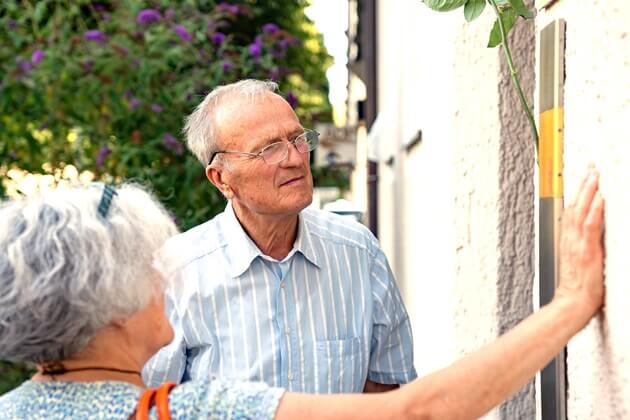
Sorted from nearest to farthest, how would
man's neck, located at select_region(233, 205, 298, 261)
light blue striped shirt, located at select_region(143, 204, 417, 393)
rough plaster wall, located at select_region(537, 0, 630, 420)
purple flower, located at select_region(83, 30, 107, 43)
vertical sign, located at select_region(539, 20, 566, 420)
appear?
rough plaster wall, located at select_region(537, 0, 630, 420) → vertical sign, located at select_region(539, 20, 566, 420) → light blue striped shirt, located at select_region(143, 204, 417, 393) → man's neck, located at select_region(233, 205, 298, 261) → purple flower, located at select_region(83, 30, 107, 43)

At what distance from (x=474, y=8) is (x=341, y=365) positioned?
1.08 meters

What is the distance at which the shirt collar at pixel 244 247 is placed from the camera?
2828mm

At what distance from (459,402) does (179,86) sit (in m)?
4.66

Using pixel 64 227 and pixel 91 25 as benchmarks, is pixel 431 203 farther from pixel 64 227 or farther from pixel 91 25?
pixel 91 25

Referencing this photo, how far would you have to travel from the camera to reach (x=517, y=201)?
104 inches

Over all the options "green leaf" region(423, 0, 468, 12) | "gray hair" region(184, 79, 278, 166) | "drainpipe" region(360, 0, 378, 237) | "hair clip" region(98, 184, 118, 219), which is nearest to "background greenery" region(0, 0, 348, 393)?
"drainpipe" region(360, 0, 378, 237)

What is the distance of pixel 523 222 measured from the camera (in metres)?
2.62

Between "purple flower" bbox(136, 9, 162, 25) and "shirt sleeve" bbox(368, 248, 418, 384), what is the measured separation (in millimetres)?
3762

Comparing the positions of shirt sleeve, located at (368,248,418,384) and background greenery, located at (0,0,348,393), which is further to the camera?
background greenery, located at (0,0,348,393)

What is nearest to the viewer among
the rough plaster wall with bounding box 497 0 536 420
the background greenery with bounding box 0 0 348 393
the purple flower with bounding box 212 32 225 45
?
the rough plaster wall with bounding box 497 0 536 420

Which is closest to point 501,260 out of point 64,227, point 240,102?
point 240,102

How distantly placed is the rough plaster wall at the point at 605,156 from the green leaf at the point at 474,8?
19 cm

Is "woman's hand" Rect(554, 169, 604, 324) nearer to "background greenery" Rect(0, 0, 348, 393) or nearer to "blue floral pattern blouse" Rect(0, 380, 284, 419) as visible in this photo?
"blue floral pattern blouse" Rect(0, 380, 284, 419)

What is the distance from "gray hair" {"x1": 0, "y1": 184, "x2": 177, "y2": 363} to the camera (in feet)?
5.35
